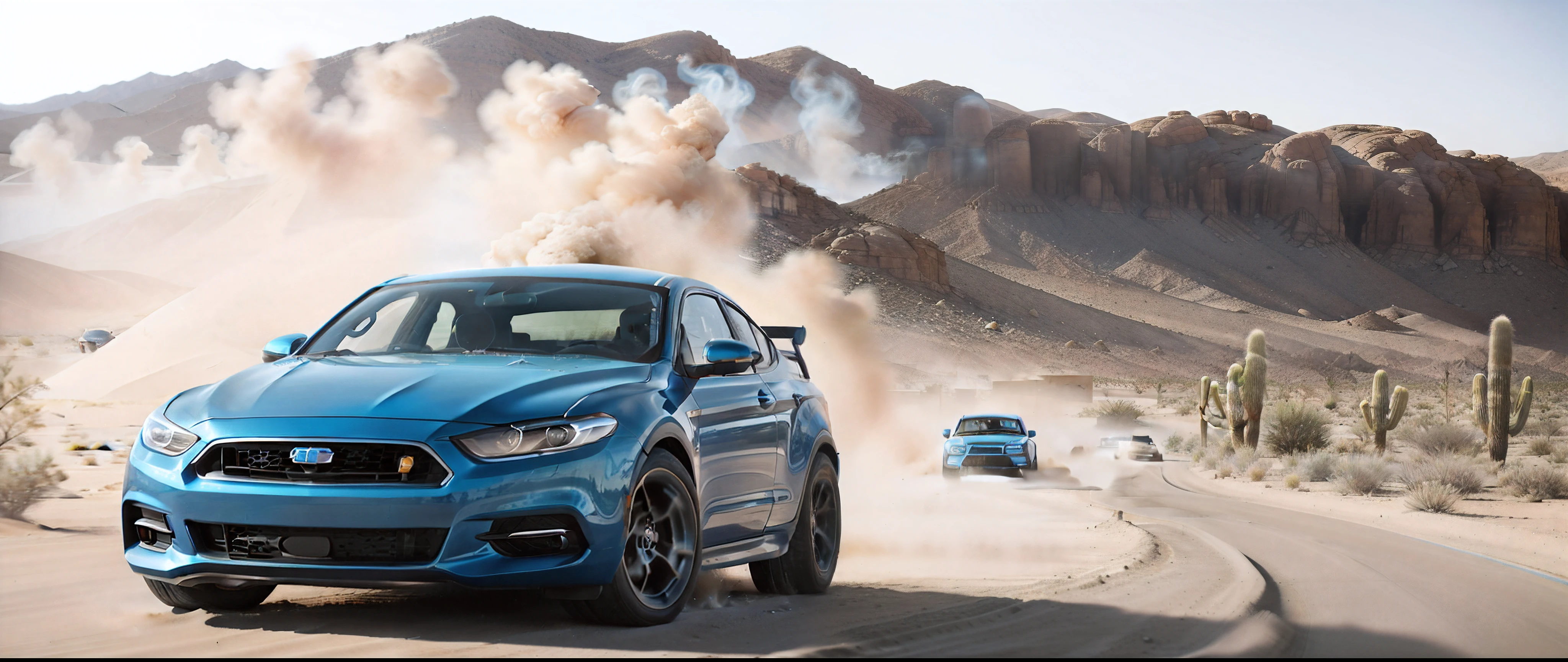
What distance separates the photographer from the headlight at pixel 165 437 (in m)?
5.14

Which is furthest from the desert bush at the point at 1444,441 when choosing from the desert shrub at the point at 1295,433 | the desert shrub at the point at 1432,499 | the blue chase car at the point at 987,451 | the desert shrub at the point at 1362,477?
the blue chase car at the point at 987,451

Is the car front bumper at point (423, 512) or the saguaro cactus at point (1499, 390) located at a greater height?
the car front bumper at point (423, 512)

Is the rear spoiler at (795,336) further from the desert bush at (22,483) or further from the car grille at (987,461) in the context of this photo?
the car grille at (987,461)

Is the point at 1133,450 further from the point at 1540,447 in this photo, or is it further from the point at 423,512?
the point at 423,512

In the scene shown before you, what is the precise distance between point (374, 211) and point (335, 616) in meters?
67.3

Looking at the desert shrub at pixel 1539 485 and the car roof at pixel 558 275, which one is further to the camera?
the desert shrub at pixel 1539 485

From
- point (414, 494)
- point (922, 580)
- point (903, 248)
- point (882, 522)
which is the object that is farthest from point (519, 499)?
point (903, 248)

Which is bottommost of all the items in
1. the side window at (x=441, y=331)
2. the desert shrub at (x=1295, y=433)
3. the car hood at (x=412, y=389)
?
the desert shrub at (x=1295, y=433)

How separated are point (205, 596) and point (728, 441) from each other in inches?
98.0

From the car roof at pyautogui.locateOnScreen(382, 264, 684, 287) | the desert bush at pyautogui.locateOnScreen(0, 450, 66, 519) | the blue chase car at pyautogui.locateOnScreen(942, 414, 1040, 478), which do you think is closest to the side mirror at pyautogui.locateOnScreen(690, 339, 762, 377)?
the car roof at pyautogui.locateOnScreen(382, 264, 684, 287)

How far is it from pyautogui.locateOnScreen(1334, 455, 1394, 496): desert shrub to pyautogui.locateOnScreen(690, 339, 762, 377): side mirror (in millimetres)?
18839

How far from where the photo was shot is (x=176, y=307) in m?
48.7

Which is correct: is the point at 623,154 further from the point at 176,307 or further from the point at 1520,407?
the point at 1520,407

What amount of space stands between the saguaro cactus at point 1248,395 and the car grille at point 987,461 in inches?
367
